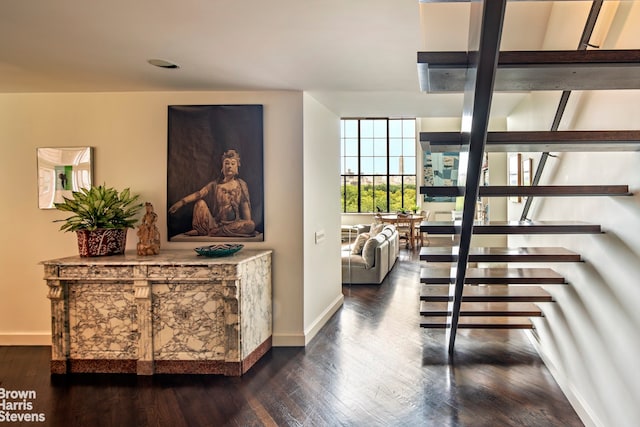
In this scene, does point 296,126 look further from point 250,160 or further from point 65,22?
point 65,22

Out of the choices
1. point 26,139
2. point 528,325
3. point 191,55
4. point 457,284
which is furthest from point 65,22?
point 528,325

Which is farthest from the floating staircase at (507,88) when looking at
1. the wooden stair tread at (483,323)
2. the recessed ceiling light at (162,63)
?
the recessed ceiling light at (162,63)

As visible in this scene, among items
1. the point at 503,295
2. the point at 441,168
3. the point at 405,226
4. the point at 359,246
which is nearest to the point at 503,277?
the point at 503,295

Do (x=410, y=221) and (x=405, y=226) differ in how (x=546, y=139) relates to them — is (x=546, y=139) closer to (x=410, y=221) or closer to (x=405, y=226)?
(x=410, y=221)

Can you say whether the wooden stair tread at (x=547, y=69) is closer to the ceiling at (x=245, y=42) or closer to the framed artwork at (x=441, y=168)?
the ceiling at (x=245, y=42)

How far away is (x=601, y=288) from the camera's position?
2.23 m

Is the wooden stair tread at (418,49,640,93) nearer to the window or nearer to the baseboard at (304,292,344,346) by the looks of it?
the baseboard at (304,292,344,346)

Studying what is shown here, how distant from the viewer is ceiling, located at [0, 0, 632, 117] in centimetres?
208

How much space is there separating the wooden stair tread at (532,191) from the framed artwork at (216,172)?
7.24 feet

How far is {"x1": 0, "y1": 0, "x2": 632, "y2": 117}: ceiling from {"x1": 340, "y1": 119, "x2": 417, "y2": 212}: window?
8.71 m

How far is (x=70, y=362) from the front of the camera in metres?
3.17

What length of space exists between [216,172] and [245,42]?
4.88 feet

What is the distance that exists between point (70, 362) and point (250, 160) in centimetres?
226

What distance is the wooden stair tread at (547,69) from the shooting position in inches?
46.7
